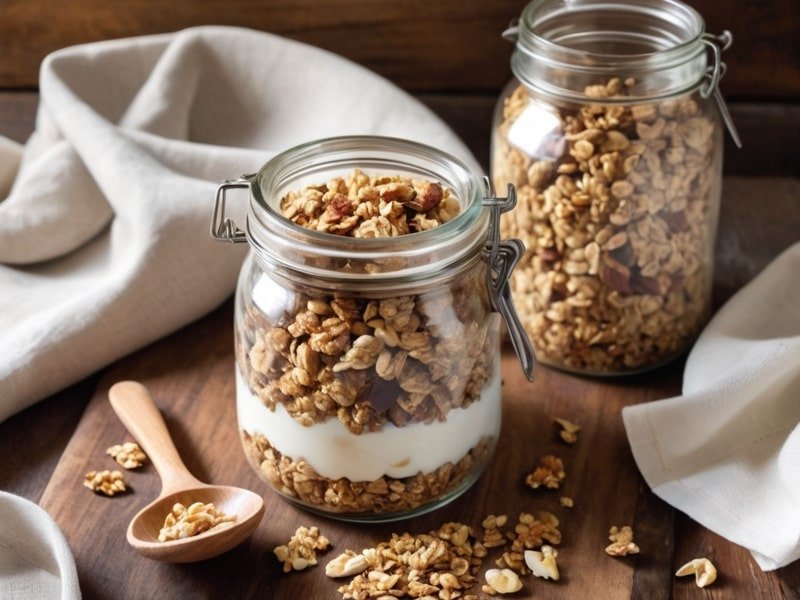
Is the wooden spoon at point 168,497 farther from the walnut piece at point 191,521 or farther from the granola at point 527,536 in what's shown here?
the granola at point 527,536

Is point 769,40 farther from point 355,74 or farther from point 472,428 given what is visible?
point 472,428

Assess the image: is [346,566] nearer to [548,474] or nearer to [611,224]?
[548,474]

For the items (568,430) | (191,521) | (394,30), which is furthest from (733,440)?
(394,30)

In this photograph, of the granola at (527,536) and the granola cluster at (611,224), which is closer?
the granola at (527,536)

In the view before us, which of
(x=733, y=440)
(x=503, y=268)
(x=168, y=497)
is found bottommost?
(x=733, y=440)

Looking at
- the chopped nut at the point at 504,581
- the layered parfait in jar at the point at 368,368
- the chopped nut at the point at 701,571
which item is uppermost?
the layered parfait in jar at the point at 368,368

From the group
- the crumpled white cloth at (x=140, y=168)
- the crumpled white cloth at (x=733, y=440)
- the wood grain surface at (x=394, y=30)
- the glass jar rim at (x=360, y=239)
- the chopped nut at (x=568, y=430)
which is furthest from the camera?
the wood grain surface at (x=394, y=30)

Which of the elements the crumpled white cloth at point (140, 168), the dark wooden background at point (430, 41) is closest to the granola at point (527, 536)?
the crumpled white cloth at point (140, 168)
